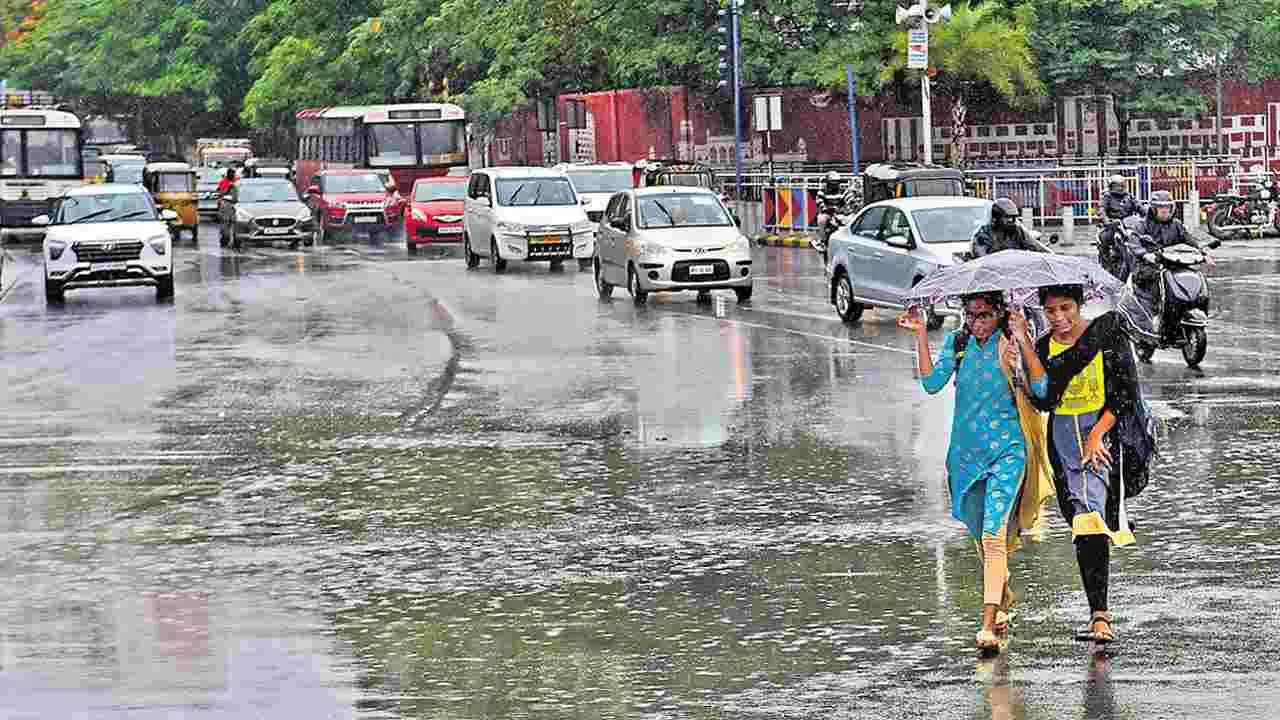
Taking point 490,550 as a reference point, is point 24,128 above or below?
above

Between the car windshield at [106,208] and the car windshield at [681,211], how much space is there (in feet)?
23.9

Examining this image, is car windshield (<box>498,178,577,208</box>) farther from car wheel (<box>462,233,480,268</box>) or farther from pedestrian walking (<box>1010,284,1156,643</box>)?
pedestrian walking (<box>1010,284,1156,643</box>)

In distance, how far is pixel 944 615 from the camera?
399 inches

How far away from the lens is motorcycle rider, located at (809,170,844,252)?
1524 inches

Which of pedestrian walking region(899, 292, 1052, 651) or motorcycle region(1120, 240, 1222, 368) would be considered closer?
pedestrian walking region(899, 292, 1052, 651)

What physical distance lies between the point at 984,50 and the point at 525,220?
17.1 meters

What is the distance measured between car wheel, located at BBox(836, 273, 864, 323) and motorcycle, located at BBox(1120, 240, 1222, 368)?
5.63 meters

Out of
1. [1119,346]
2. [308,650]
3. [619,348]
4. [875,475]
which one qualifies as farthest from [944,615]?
[619,348]

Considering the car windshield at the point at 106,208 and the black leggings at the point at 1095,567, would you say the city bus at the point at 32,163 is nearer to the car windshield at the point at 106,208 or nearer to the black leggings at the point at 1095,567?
the car windshield at the point at 106,208

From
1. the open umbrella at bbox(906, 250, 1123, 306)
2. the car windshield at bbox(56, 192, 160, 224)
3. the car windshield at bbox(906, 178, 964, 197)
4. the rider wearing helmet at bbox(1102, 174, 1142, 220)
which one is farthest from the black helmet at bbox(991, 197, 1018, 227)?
the car windshield at bbox(906, 178, 964, 197)

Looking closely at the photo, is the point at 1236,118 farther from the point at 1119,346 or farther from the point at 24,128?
the point at 1119,346

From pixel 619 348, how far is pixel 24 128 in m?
34.3

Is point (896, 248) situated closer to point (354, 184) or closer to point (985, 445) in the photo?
point (985, 445)

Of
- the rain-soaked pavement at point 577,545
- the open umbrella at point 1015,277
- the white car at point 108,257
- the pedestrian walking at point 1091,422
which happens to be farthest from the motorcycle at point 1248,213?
the pedestrian walking at point 1091,422
